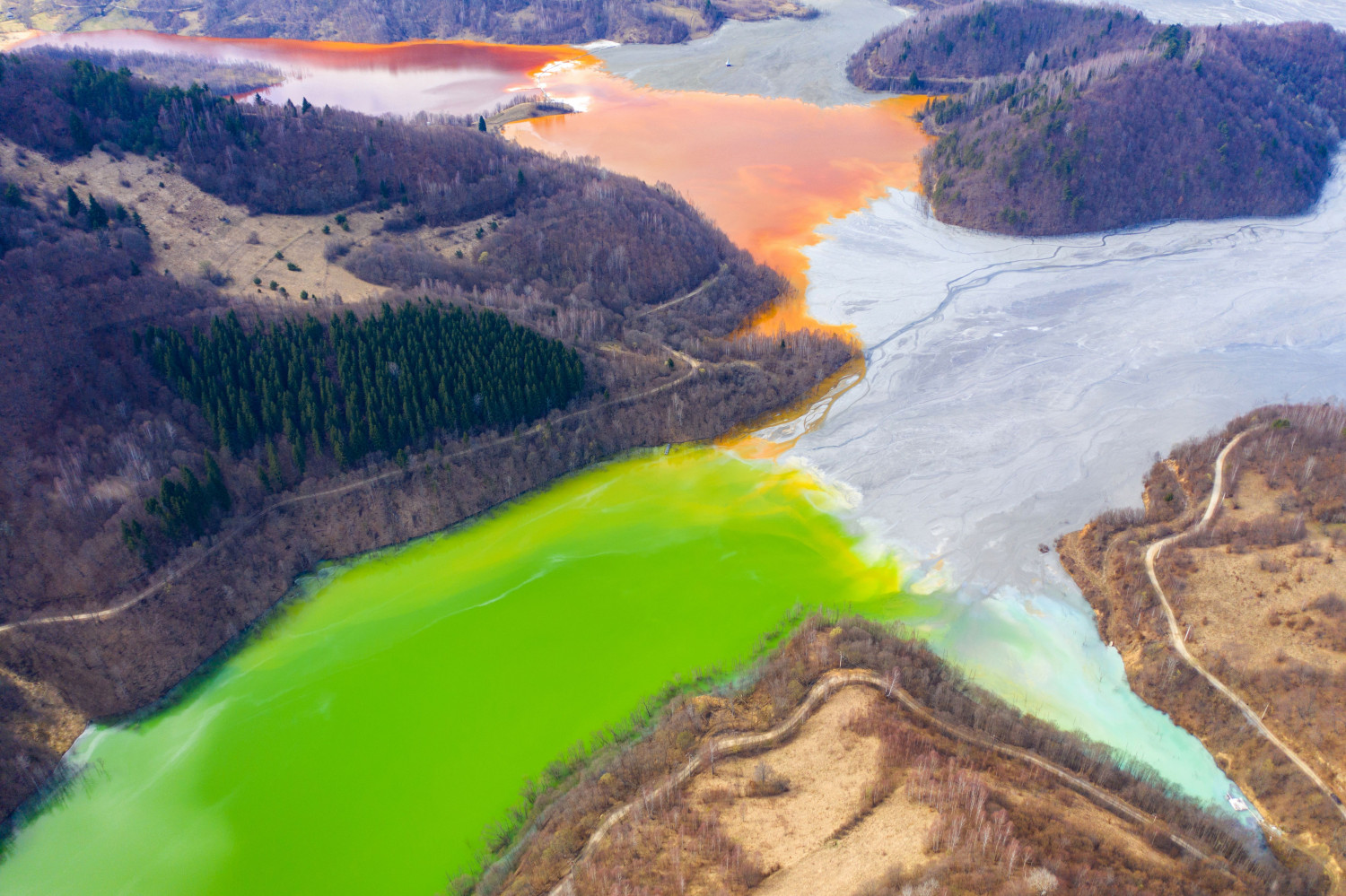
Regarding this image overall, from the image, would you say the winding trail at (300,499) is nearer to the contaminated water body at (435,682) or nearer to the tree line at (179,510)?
the tree line at (179,510)

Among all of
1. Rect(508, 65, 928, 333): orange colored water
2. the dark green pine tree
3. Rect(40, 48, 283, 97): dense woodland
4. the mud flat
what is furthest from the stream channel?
Rect(40, 48, 283, 97): dense woodland

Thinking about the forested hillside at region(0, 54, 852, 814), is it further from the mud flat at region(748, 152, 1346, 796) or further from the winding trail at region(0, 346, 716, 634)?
the mud flat at region(748, 152, 1346, 796)

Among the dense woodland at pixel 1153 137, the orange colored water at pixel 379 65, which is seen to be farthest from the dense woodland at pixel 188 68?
the dense woodland at pixel 1153 137

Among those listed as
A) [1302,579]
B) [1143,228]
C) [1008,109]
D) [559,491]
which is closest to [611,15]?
[1008,109]

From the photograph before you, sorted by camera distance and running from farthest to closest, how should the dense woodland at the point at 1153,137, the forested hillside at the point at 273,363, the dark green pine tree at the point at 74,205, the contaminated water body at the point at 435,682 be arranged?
the dense woodland at the point at 1153,137 < the dark green pine tree at the point at 74,205 < the forested hillside at the point at 273,363 < the contaminated water body at the point at 435,682

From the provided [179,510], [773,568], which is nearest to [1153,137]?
[773,568]
